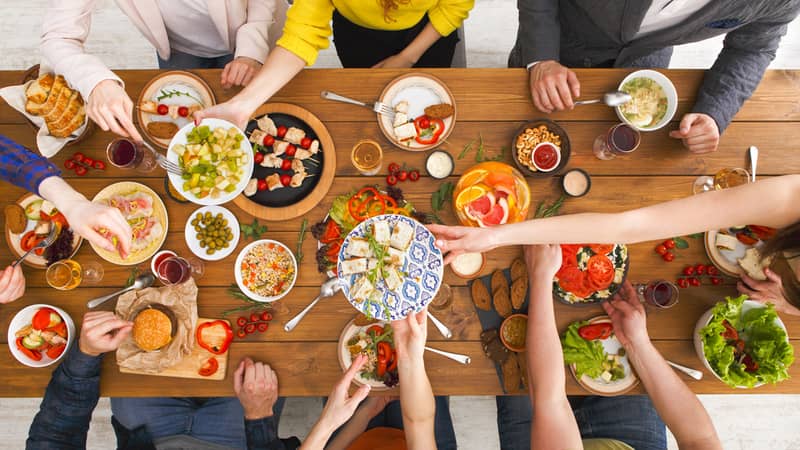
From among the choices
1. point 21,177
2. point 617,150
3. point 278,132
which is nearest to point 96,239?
point 21,177

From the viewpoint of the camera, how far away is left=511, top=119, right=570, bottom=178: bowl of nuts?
1.63 meters

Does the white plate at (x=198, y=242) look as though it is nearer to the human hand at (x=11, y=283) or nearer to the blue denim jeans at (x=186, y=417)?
the human hand at (x=11, y=283)

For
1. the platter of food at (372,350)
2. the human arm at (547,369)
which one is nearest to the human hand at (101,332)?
the platter of food at (372,350)

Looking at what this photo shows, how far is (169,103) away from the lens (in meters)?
1.71

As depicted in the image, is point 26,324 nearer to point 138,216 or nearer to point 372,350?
point 138,216

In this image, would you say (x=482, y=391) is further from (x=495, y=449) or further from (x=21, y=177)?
(x=21, y=177)

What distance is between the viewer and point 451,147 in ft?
5.52

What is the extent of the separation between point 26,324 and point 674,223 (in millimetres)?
2379

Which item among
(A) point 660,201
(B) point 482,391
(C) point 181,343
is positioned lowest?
(C) point 181,343

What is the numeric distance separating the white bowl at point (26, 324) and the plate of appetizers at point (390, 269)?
1054mm

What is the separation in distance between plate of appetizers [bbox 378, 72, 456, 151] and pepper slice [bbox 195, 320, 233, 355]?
956mm

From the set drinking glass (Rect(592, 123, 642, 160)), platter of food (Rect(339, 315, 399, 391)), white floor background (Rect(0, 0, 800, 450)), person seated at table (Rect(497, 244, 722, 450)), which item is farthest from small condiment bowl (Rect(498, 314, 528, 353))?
white floor background (Rect(0, 0, 800, 450))

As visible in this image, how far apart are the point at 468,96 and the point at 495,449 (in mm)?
2248

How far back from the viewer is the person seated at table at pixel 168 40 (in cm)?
154
